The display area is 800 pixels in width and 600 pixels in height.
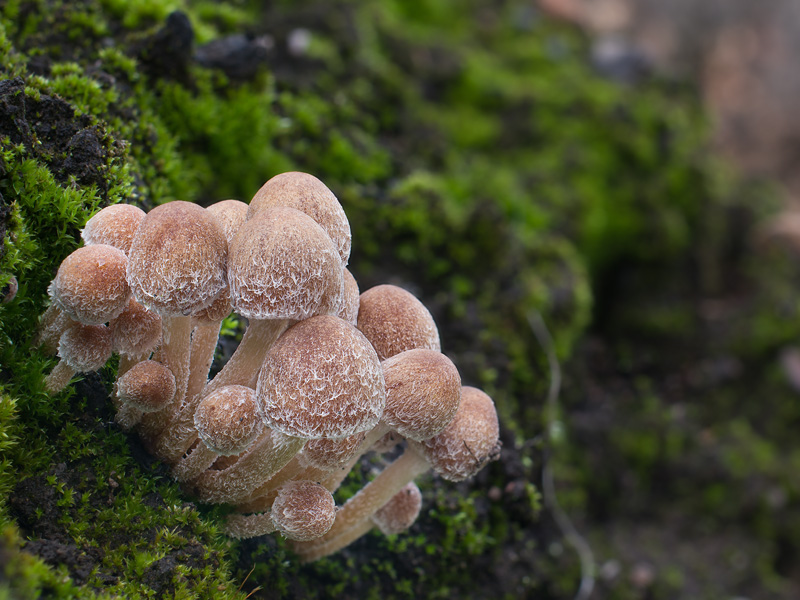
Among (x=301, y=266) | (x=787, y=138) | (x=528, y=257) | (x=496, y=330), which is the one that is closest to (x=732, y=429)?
(x=528, y=257)

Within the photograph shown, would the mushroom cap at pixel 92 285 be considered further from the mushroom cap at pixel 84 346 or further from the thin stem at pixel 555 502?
the thin stem at pixel 555 502

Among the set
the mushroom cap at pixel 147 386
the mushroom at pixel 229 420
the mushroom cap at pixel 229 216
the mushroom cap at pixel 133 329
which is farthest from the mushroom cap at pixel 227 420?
the mushroom cap at pixel 229 216

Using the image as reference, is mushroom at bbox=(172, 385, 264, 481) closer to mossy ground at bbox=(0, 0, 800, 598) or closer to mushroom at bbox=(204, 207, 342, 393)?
mushroom at bbox=(204, 207, 342, 393)

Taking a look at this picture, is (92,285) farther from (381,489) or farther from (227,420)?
(381,489)

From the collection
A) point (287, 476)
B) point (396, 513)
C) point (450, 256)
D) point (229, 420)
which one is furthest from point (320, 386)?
point (450, 256)

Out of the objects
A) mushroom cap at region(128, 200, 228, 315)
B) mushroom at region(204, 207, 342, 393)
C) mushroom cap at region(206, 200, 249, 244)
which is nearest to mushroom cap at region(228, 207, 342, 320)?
mushroom at region(204, 207, 342, 393)
